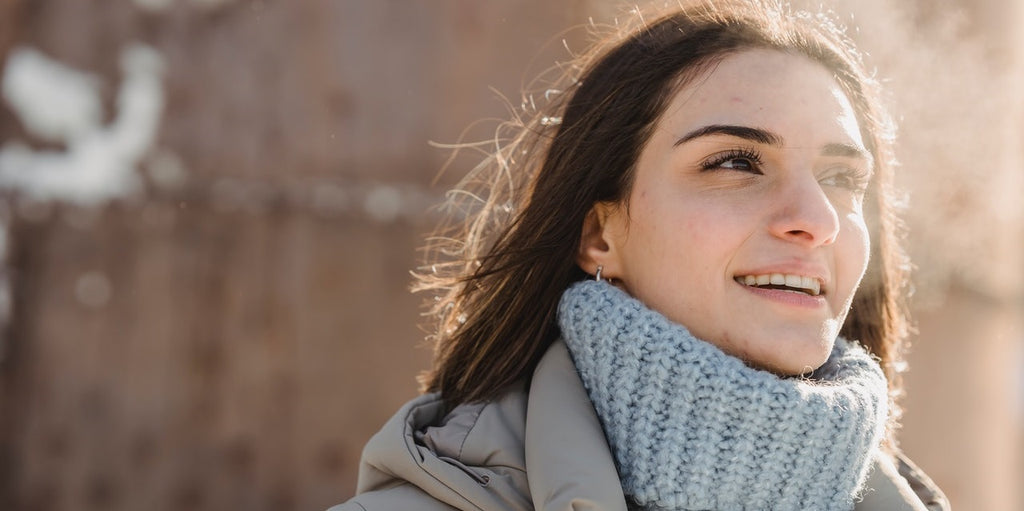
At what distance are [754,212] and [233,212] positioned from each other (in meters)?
2.61

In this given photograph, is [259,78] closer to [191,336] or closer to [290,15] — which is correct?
[290,15]

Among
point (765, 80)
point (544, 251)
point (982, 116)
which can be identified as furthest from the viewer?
point (982, 116)

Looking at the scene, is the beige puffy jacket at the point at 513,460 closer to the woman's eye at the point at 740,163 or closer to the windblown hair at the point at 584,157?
the windblown hair at the point at 584,157

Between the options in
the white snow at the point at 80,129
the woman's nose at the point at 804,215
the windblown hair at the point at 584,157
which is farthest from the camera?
the white snow at the point at 80,129

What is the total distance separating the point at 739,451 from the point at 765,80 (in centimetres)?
68

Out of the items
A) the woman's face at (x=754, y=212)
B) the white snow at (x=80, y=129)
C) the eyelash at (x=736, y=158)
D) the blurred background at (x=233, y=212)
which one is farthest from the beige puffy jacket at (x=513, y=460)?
the white snow at (x=80, y=129)

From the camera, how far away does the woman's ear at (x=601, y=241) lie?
6.63 ft

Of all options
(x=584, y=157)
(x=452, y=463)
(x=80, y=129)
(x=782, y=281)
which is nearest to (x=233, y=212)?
(x=80, y=129)

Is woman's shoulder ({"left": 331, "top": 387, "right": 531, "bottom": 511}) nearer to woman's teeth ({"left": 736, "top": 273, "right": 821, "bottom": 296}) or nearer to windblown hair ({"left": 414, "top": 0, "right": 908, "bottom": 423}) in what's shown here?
windblown hair ({"left": 414, "top": 0, "right": 908, "bottom": 423})

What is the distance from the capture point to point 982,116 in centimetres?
430

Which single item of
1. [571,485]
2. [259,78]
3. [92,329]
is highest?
[259,78]

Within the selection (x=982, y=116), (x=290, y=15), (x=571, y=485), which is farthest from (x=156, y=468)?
(x=982, y=116)

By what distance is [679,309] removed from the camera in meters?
1.85

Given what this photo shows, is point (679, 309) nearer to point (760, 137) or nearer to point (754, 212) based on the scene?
point (754, 212)
